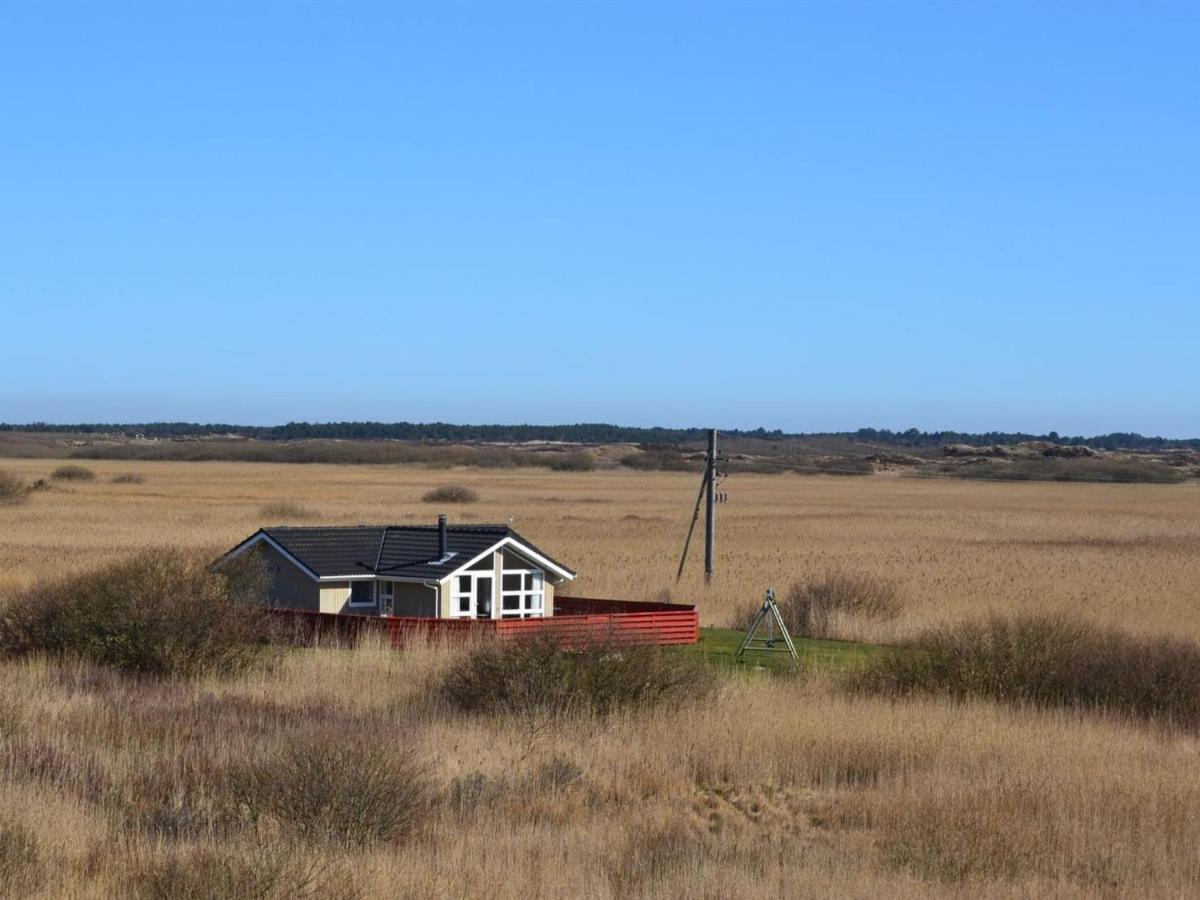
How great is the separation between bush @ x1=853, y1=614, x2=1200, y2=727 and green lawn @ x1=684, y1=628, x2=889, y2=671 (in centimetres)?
187

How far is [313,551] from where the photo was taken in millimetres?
28438

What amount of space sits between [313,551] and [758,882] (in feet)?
58.0

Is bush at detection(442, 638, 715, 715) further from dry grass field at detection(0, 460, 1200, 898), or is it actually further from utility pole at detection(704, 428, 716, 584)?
utility pole at detection(704, 428, 716, 584)

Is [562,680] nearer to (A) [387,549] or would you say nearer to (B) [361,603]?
(B) [361,603]

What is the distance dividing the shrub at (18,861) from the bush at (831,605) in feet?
70.7

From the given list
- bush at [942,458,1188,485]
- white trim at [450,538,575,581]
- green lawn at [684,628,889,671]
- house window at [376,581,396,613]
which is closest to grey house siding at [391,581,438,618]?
house window at [376,581,396,613]

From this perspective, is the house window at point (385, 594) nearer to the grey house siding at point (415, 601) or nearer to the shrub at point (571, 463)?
the grey house siding at point (415, 601)

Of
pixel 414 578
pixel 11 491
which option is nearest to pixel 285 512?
pixel 11 491

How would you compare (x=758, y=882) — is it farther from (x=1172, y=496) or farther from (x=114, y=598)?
(x=1172, y=496)

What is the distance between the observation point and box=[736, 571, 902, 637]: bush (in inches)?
1270

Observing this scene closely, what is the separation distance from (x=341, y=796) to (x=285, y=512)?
191 ft

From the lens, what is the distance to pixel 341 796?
12.9 m

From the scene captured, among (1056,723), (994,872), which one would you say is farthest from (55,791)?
(1056,723)

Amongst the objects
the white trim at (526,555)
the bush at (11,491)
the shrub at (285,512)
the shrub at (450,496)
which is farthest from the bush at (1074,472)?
the white trim at (526,555)
